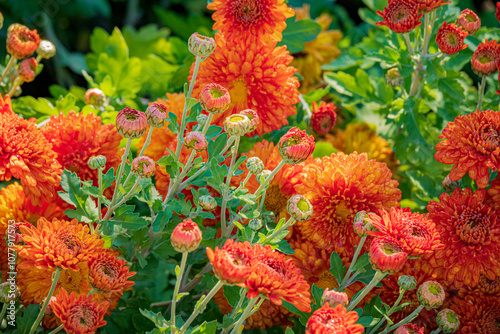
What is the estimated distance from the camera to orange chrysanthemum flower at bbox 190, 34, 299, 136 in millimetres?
993

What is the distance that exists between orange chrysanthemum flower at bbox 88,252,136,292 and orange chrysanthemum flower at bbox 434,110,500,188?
587 millimetres

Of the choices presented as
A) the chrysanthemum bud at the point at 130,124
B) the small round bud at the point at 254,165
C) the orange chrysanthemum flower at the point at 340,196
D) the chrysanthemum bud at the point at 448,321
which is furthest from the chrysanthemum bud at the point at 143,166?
the chrysanthemum bud at the point at 448,321

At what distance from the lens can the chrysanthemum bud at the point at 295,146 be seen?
80 centimetres

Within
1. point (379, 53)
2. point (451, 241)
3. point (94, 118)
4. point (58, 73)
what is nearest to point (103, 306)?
point (94, 118)

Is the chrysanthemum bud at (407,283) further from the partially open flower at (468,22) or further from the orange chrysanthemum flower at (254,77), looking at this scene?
the partially open flower at (468,22)

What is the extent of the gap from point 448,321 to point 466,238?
0.15 meters

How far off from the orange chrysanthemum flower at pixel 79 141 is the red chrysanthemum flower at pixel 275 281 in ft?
1.40

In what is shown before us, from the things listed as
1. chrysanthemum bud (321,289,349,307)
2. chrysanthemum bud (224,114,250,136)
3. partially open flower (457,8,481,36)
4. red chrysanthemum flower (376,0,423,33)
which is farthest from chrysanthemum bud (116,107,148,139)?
partially open flower (457,8,481,36)

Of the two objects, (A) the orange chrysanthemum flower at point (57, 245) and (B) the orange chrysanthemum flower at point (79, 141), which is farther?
(B) the orange chrysanthemum flower at point (79, 141)

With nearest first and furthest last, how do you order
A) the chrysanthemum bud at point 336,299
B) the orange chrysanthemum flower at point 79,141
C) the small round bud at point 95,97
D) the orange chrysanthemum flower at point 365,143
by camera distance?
the chrysanthemum bud at point 336,299 → the orange chrysanthemum flower at point 79,141 → the small round bud at point 95,97 → the orange chrysanthemum flower at point 365,143

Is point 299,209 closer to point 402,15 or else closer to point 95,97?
point 402,15

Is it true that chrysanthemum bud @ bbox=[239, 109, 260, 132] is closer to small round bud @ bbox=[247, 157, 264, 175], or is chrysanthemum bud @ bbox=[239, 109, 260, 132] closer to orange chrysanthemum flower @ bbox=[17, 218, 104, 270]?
small round bud @ bbox=[247, 157, 264, 175]

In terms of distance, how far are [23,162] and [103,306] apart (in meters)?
0.29

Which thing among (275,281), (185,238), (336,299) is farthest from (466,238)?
(185,238)
